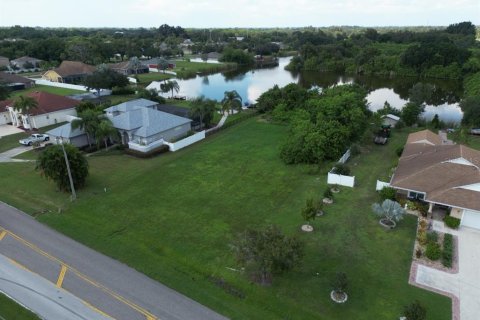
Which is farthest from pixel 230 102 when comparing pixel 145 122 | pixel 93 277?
pixel 93 277

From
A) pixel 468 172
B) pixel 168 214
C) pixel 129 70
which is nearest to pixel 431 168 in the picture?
pixel 468 172

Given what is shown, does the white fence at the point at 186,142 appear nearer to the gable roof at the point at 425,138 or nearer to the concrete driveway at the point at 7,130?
the concrete driveway at the point at 7,130

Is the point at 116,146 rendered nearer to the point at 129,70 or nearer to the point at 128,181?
the point at 128,181

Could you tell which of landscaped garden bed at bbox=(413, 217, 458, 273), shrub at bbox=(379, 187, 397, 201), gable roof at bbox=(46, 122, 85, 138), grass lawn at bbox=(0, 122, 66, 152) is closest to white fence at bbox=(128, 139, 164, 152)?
gable roof at bbox=(46, 122, 85, 138)

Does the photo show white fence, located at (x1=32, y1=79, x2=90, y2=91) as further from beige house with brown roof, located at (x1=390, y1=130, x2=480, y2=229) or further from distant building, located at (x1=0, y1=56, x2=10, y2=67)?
beige house with brown roof, located at (x1=390, y1=130, x2=480, y2=229)

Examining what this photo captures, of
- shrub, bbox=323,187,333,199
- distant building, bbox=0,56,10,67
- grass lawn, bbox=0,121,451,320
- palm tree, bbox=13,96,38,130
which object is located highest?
distant building, bbox=0,56,10,67

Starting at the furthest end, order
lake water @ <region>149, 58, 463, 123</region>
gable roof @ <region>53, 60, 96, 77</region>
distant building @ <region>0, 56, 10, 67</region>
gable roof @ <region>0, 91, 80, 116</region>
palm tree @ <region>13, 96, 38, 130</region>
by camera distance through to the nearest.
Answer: distant building @ <region>0, 56, 10, 67</region>, gable roof @ <region>53, 60, 96, 77</region>, lake water @ <region>149, 58, 463, 123</region>, gable roof @ <region>0, 91, 80, 116</region>, palm tree @ <region>13, 96, 38, 130</region>
